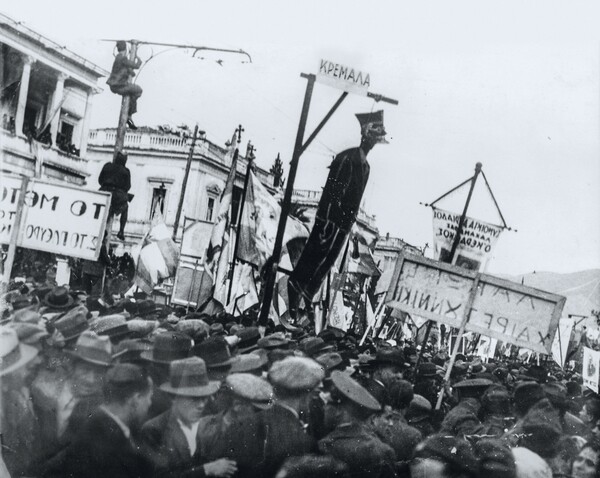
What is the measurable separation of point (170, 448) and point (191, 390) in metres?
0.34

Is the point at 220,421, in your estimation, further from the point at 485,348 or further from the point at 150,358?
the point at 485,348

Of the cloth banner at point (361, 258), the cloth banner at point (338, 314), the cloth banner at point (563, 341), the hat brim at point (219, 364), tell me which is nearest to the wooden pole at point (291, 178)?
the hat brim at point (219, 364)

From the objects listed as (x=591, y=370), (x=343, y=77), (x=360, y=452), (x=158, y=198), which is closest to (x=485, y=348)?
(x=158, y=198)

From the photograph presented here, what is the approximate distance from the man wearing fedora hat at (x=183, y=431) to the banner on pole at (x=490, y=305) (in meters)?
2.23

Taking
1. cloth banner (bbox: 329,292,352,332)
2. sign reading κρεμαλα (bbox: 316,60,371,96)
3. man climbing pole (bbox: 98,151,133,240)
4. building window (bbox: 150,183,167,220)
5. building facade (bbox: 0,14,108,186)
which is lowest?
cloth banner (bbox: 329,292,352,332)

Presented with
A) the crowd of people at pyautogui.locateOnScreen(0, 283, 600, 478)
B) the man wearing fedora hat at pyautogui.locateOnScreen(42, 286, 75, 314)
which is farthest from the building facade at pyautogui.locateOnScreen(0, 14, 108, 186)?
the crowd of people at pyautogui.locateOnScreen(0, 283, 600, 478)

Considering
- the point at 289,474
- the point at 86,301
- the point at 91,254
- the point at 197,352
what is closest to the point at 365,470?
the point at 289,474

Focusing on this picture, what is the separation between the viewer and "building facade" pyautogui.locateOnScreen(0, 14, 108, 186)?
608cm

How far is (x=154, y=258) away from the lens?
10547 millimetres

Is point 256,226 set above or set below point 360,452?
above

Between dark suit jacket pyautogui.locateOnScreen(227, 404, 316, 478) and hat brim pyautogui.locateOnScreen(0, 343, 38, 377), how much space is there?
1458 mm

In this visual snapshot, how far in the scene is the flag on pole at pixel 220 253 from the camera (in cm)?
810

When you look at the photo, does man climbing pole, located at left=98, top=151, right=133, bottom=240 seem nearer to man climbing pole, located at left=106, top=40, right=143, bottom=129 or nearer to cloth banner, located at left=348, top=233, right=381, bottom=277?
man climbing pole, located at left=106, top=40, right=143, bottom=129

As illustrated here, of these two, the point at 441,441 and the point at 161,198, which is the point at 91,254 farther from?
the point at 161,198
